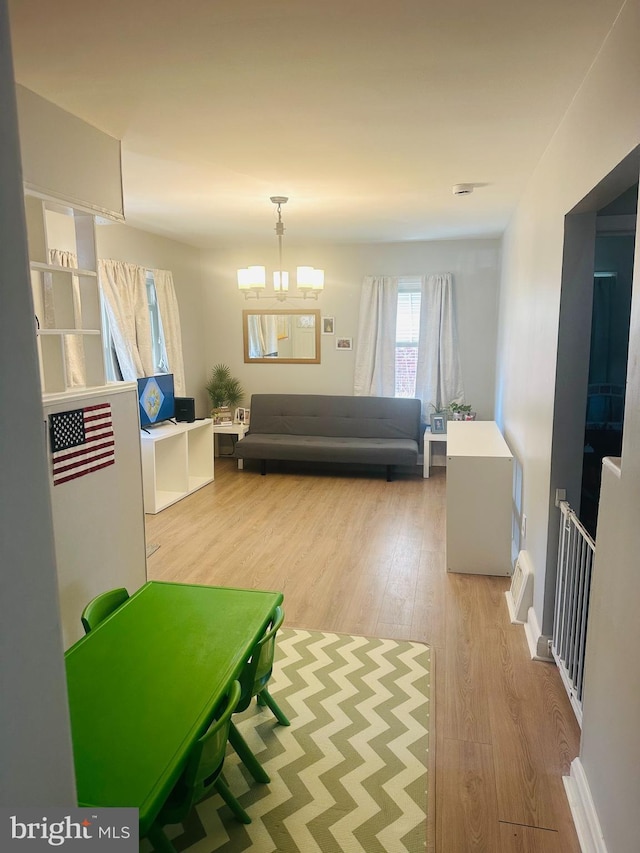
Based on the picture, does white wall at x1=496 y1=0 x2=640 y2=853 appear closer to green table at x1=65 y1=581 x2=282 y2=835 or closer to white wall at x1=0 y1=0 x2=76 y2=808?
green table at x1=65 y1=581 x2=282 y2=835

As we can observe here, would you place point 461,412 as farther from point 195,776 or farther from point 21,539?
point 21,539

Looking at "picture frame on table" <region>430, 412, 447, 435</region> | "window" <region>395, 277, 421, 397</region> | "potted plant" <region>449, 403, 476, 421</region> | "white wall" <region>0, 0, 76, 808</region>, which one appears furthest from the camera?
"window" <region>395, 277, 421, 397</region>

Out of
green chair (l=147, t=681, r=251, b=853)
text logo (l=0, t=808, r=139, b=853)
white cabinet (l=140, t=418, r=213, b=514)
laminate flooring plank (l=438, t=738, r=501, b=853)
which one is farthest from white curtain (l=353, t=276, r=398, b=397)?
text logo (l=0, t=808, r=139, b=853)

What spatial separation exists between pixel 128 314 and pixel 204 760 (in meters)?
4.42

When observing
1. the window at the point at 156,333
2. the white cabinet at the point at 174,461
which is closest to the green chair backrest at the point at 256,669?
the white cabinet at the point at 174,461

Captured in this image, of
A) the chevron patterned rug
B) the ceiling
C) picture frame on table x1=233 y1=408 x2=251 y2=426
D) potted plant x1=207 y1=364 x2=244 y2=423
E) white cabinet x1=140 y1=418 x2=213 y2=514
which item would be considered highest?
the ceiling

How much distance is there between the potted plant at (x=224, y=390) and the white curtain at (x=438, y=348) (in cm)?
226

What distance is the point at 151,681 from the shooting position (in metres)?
1.69

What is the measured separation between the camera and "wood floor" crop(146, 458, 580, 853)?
6.33 ft

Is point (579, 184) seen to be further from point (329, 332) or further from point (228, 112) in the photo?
point (329, 332)

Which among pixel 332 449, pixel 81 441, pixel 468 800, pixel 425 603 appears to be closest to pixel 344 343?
pixel 332 449

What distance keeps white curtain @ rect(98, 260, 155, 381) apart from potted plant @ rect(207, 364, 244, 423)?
1.46 meters

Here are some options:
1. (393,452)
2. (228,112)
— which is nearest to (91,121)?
(228,112)

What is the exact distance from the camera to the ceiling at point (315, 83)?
1.69 m
